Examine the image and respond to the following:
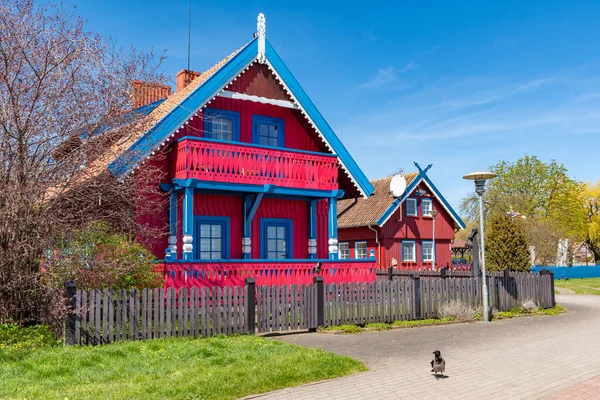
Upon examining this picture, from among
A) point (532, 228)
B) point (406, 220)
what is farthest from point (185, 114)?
point (532, 228)

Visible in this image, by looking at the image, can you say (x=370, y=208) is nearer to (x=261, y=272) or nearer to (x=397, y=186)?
(x=397, y=186)

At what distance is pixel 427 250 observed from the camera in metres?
34.0

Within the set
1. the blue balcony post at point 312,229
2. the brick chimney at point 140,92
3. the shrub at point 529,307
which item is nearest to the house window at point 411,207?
the blue balcony post at point 312,229

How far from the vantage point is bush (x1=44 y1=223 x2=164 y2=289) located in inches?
414

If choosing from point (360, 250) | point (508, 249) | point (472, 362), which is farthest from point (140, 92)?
point (360, 250)

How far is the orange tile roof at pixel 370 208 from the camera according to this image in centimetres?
3184

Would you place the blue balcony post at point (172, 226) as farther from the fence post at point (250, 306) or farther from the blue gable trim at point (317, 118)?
the blue gable trim at point (317, 118)

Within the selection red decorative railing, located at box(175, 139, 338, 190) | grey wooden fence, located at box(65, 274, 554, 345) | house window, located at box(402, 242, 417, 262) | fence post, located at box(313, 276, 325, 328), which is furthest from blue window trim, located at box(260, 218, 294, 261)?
house window, located at box(402, 242, 417, 262)

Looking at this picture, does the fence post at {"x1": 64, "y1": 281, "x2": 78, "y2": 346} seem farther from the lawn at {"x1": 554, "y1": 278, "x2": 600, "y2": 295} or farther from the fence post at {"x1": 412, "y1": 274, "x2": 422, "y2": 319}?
the lawn at {"x1": 554, "y1": 278, "x2": 600, "y2": 295}

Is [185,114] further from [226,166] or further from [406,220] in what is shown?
[406,220]

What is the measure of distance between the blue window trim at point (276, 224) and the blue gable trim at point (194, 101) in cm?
474

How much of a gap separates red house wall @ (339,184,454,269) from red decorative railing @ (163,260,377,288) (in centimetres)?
1388

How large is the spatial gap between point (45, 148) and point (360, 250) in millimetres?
24394

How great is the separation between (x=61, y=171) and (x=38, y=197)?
0.64 m
